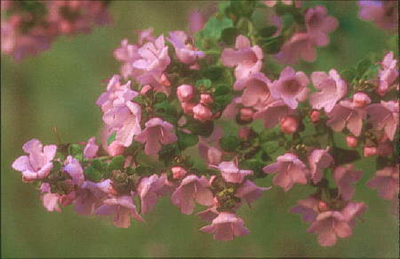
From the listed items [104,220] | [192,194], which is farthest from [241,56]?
[104,220]

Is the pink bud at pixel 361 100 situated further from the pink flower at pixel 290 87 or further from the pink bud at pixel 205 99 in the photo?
the pink bud at pixel 205 99

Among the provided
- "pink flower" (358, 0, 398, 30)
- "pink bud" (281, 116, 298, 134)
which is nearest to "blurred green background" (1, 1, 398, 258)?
"pink flower" (358, 0, 398, 30)

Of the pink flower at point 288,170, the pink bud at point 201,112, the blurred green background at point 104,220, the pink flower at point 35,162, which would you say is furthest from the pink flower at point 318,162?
the blurred green background at point 104,220

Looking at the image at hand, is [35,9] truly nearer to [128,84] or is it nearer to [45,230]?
[128,84]

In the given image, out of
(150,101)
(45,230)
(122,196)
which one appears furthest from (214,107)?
(45,230)

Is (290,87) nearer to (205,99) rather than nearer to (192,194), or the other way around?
(205,99)

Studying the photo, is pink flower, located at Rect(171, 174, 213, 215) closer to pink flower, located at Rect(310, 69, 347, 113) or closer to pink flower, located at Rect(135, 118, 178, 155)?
pink flower, located at Rect(135, 118, 178, 155)
